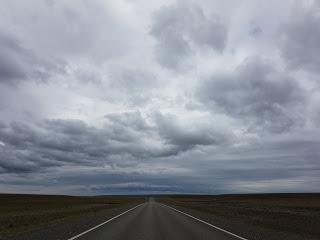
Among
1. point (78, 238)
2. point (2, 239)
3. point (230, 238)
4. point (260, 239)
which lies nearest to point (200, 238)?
point (230, 238)

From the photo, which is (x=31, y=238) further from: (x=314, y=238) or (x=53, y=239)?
(x=314, y=238)

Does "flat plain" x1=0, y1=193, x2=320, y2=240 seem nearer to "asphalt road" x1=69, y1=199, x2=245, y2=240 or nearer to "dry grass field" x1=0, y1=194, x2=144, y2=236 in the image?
"dry grass field" x1=0, y1=194, x2=144, y2=236

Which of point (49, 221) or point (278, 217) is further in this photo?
point (278, 217)

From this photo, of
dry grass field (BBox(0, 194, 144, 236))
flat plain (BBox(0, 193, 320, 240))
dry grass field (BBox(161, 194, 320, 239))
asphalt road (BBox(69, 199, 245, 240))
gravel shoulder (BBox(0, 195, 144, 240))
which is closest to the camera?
asphalt road (BBox(69, 199, 245, 240))

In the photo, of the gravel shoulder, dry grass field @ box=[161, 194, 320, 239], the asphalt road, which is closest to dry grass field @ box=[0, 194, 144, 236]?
the gravel shoulder

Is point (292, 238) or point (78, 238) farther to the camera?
point (292, 238)

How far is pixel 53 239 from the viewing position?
49.7ft

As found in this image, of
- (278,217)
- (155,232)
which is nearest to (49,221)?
(155,232)

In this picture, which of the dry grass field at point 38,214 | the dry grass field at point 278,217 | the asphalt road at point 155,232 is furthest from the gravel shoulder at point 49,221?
the dry grass field at point 278,217

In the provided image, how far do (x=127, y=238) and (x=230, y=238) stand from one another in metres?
3.89

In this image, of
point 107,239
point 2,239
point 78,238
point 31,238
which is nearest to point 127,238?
point 107,239

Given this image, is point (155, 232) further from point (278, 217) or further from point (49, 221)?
point (278, 217)

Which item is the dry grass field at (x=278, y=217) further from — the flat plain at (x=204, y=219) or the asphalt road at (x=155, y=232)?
the asphalt road at (x=155, y=232)

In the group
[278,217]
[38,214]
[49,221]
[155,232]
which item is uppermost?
[38,214]
